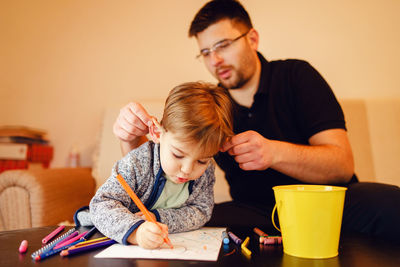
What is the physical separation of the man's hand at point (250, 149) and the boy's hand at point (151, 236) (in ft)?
0.98

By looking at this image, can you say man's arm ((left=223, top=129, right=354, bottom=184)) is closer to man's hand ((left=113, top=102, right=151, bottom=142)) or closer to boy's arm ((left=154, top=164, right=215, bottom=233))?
boy's arm ((left=154, top=164, right=215, bottom=233))

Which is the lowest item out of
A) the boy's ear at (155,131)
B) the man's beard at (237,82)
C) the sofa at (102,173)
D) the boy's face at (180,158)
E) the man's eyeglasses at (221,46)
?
the sofa at (102,173)

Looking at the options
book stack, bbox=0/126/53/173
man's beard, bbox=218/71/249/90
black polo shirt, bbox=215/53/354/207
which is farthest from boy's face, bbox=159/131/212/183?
book stack, bbox=0/126/53/173

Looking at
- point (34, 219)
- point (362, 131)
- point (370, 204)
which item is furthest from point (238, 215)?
point (362, 131)

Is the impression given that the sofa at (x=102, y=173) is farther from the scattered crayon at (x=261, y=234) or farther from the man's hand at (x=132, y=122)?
the scattered crayon at (x=261, y=234)

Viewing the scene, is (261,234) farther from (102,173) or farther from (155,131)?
(102,173)

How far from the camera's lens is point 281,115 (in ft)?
4.06

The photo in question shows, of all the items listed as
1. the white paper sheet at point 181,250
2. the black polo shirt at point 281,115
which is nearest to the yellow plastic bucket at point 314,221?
the white paper sheet at point 181,250

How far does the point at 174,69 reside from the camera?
6.52ft

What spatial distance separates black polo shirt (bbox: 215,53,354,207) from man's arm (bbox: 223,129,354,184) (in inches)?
2.5

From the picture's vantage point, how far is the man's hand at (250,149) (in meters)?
0.82

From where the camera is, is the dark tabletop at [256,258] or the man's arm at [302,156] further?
the man's arm at [302,156]

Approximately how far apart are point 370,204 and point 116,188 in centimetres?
66

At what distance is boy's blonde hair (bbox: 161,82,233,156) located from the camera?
2.39ft
